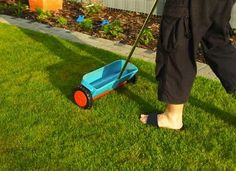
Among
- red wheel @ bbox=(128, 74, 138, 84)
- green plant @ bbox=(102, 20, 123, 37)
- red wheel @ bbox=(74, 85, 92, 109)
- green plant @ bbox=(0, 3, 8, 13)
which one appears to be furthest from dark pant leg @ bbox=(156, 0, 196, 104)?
green plant @ bbox=(0, 3, 8, 13)

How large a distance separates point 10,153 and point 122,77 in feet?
4.95

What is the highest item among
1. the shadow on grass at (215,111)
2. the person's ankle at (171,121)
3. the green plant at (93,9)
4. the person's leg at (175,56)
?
the person's leg at (175,56)

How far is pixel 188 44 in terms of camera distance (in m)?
3.61

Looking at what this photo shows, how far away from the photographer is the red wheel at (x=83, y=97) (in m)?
4.44

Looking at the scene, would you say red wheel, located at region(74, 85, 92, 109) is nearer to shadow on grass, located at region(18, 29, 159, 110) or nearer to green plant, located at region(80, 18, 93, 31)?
shadow on grass, located at region(18, 29, 159, 110)

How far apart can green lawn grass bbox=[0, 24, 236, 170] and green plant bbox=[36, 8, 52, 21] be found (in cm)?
267

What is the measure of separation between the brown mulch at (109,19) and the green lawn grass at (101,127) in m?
1.46

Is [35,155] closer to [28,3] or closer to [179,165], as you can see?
[179,165]

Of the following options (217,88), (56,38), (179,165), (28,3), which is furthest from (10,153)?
(28,3)

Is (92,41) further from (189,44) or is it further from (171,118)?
(189,44)

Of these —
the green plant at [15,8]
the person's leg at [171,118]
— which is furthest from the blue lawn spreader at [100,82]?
the green plant at [15,8]

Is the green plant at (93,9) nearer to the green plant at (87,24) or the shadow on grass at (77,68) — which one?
the green plant at (87,24)

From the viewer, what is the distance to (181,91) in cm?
376

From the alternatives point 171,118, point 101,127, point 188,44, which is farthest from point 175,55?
point 101,127
